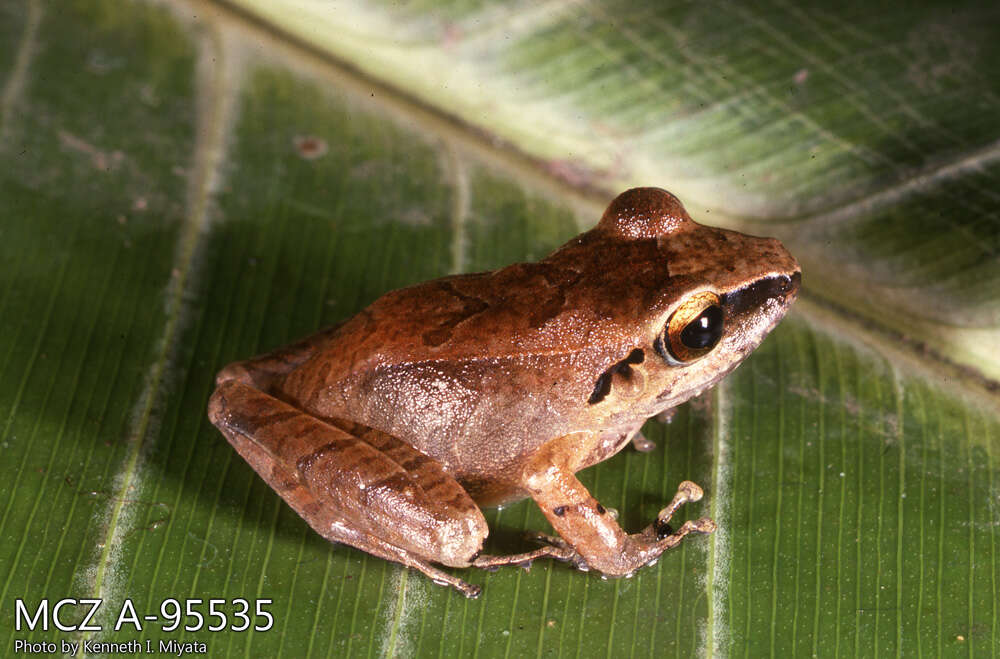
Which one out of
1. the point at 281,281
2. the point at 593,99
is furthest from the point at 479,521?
the point at 593,99

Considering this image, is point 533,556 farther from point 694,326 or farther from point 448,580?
point 694,326

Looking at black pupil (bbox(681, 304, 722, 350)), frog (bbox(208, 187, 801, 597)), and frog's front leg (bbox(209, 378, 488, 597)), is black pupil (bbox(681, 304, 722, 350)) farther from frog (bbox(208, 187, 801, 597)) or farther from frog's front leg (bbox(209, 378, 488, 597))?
frog's front leg (bbox(209, 378, 488, 597))

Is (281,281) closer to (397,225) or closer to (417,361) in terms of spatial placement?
(397,225)

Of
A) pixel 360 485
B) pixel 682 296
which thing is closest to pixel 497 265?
pixel 682 296

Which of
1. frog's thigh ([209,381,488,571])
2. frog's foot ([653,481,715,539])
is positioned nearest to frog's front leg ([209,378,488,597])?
frog's thigh ([209,381,488,571])

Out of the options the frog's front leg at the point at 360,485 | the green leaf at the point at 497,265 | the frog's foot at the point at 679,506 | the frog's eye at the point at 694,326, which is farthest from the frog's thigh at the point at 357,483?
the frog's eye at the point at 694,326

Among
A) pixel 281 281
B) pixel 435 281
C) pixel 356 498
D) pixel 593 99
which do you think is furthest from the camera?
pixel 593 99
